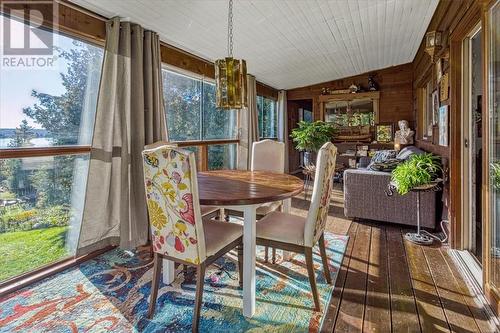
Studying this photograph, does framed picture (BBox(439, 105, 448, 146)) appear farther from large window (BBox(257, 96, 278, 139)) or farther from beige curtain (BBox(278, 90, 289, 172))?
beige curtain (BBox(278, 90, 289, 172))

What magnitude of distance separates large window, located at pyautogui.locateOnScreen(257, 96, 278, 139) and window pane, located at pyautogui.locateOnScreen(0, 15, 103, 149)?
4.26 metres

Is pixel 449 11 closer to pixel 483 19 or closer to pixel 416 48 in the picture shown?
pixel 483 19

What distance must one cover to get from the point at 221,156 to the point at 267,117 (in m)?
2.67

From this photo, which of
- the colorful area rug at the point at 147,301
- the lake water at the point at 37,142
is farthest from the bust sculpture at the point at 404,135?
the lake water at the point at 37,142

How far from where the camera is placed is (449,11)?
2.82 m

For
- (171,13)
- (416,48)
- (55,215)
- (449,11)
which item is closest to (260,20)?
(171,13)

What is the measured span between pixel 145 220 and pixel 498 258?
112 inches

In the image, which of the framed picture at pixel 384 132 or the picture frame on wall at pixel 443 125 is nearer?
the picture frame on wall at pixel 443 125

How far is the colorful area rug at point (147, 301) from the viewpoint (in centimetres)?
175

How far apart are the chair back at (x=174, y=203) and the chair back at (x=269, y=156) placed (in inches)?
61.4

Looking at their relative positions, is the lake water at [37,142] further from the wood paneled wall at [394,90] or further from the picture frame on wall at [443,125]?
the wood paneled wall at [394,90]

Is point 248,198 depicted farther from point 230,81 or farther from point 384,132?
point 384,132

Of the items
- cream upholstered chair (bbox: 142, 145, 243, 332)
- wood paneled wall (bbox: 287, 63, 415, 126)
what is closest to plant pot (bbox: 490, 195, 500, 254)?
cream upholstered chair (bbox: 142, 145, 243, 332)

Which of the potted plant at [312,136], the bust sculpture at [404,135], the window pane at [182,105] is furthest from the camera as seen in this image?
the bust sculpture at [404,135]
